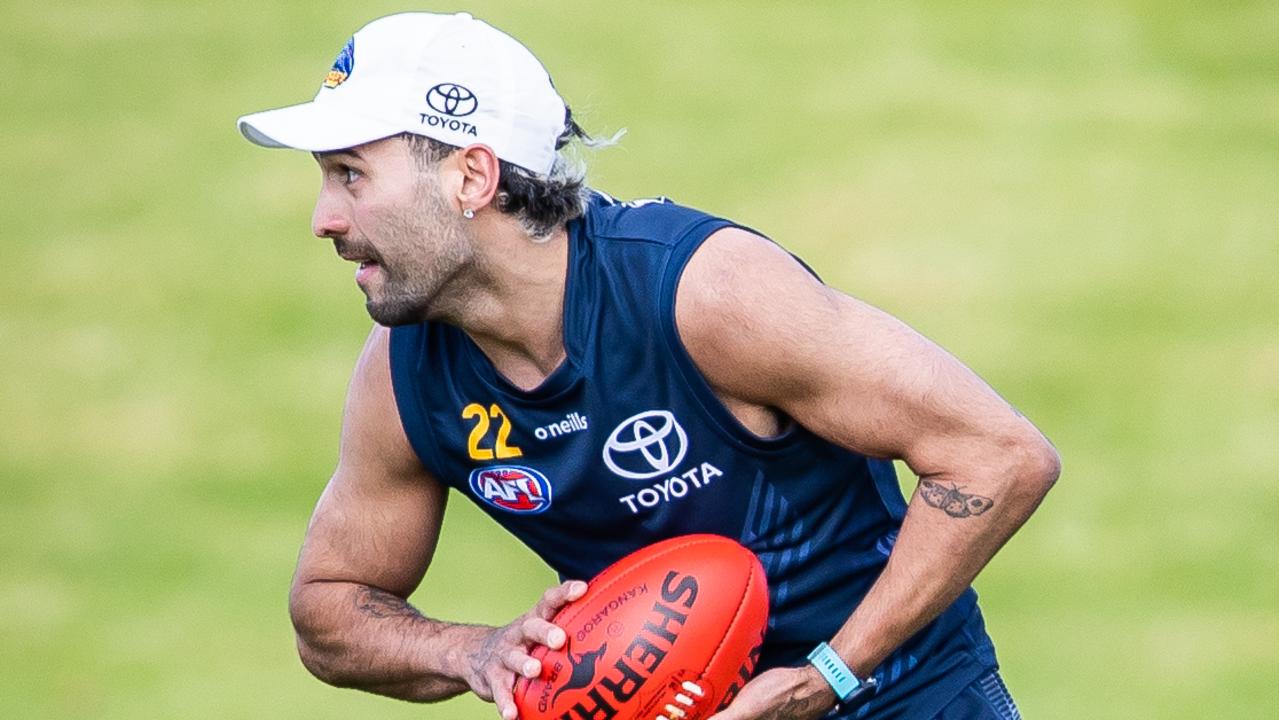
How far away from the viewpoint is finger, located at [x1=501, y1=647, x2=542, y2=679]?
3.67 metres

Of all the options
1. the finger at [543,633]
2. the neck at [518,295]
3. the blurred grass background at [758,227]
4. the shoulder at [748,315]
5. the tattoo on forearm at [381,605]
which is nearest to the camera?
the shoulder at [748,315]

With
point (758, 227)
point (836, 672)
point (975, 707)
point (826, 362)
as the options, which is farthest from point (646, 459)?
point (758, 227)

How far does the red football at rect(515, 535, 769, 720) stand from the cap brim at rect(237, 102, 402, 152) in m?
0.92

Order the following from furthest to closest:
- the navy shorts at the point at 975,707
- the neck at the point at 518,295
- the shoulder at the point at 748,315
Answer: the navy shorts at the point at 975,707, the neck at the point at 518,295, the shoulder at the point at 748,315

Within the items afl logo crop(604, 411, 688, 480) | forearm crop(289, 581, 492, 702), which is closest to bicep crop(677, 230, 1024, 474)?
afl logo crop(604, 411, 688, 480)

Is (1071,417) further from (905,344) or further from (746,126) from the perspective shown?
(905,344)

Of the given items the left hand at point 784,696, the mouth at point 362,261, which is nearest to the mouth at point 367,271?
the mouth at point 362,261

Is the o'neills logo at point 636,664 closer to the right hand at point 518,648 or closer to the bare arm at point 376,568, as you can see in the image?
the right hand at point 518,648

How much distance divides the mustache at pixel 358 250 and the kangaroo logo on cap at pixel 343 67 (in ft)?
0.96

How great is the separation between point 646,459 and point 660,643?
1.14ft

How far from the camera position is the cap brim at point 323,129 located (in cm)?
364

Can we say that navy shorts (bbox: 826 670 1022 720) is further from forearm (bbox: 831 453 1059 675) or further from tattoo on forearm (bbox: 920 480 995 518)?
tattoo on forearm (bbox: 920 480 995 518)

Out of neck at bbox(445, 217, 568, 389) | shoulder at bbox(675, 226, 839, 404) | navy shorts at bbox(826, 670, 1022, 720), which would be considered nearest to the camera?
shoulder at bbox(675, 226, 839, 404)

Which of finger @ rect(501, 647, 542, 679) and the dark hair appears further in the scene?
the dark hair
